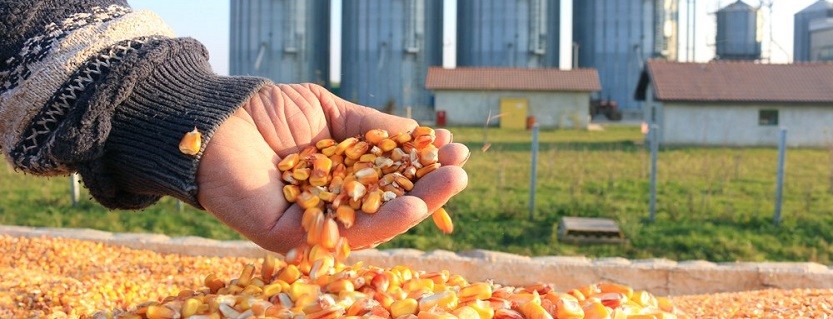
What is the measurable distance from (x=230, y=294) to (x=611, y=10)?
34.1 meters

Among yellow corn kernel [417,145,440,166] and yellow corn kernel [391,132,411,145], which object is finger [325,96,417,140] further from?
yellow corn kernel [417,145,440,166]

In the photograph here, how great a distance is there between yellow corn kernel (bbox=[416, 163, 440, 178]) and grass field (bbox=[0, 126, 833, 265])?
13.9ft

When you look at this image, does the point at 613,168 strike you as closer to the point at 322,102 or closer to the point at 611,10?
the point at 322,102

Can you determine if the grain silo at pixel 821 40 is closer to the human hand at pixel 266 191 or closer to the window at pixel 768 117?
the window at pixel 768 117

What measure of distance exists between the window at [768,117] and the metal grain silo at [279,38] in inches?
662

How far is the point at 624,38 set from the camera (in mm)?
35250

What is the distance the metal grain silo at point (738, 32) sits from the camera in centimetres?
3431

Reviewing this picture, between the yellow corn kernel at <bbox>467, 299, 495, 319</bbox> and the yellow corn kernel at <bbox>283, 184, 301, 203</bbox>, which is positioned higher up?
the yellow corn kernel at <bbox>283, 184, 301, 203</bbox>

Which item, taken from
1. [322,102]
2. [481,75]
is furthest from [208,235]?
[481,75]

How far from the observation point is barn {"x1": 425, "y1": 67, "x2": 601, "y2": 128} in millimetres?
27555

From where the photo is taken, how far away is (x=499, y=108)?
28.8m

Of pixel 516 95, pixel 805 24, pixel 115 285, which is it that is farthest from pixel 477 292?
pixel 805 24

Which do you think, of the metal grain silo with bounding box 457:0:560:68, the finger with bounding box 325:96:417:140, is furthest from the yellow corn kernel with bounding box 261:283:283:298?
the metal grain silo with bounding box 457:0:560:68

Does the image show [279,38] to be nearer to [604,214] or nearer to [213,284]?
[604,214]
